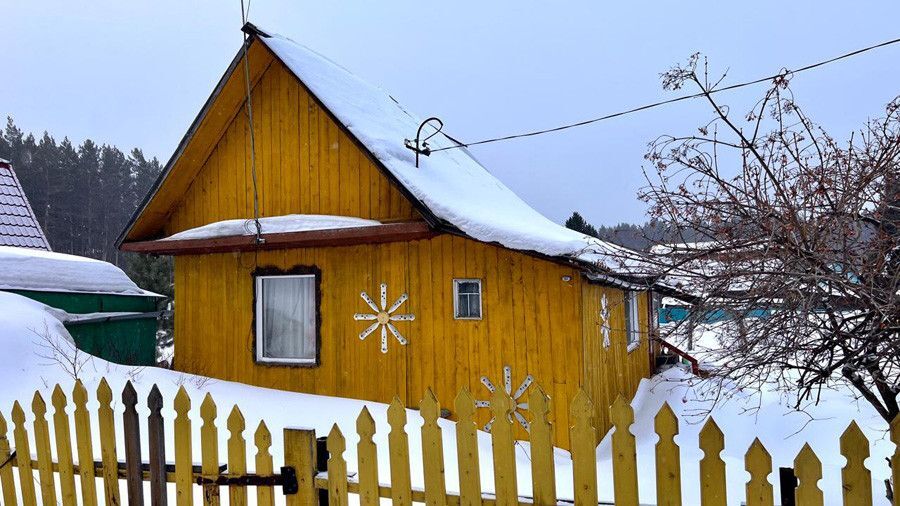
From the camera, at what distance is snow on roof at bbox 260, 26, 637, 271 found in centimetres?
691

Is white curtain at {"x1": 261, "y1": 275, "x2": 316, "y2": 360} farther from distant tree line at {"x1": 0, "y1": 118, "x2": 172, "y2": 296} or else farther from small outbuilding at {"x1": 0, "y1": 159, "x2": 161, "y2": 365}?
distant tree line at {"x1": 0, "y1": 118, "x2": 172, "y2": 296}

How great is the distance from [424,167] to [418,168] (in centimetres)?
35

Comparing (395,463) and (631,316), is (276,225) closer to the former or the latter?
(395,463)

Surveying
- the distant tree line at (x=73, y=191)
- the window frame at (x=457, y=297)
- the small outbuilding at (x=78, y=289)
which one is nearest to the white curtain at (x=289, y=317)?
the window frame at (x=457, y=297)

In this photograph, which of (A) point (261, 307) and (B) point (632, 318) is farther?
(B) point (632, 318)

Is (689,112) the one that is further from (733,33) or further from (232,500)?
(733,33)

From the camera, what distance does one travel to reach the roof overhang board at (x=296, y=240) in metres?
7.61

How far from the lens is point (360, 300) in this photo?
28.0ft

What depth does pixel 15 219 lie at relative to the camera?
14.5 meters

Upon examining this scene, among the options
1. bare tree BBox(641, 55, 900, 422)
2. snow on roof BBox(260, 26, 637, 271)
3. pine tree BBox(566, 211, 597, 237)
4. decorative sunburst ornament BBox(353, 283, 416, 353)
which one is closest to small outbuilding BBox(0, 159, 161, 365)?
decorative sunburst ornament BBox(353, 283, 416, 353)

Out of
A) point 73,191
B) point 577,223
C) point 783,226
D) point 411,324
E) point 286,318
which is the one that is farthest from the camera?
point 73,191

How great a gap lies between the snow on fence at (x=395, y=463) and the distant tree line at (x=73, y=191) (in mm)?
41645

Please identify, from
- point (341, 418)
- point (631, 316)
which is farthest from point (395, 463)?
point (631, 316)

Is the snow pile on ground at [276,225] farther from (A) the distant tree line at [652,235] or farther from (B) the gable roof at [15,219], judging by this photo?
(B) the gable roof at [15,219]
